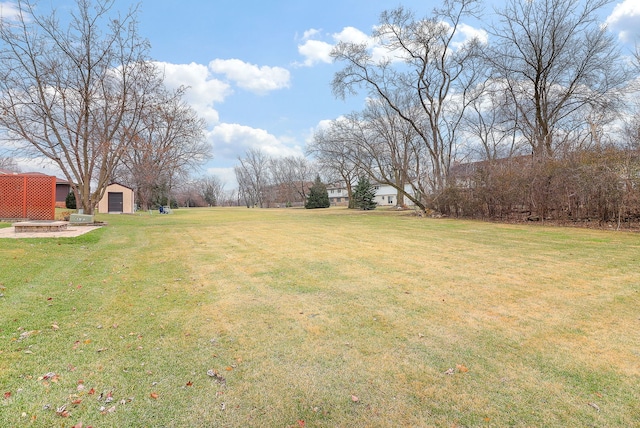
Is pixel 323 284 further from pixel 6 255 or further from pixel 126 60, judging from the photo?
pixel 126 60

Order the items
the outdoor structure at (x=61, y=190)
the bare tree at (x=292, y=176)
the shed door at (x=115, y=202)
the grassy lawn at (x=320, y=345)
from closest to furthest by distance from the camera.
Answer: the grassy lawn at (x=320, y=345)
the shed door at (x=115, y=202)
the outdoor structure at (x=61, y=190)
the bare tree at (x=292, y=176)

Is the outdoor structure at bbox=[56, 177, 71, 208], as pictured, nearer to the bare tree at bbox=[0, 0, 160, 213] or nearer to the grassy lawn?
the bare tree at bbox=[0, 0, 160, 213]

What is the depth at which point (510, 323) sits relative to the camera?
10.8 ft

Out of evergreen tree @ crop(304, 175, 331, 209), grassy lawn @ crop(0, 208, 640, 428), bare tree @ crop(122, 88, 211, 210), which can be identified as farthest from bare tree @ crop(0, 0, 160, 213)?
evergreen tree @ crop(304, 175, 331, 209)

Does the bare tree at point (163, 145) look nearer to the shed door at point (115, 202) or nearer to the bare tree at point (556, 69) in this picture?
the shed door at point (115, 202)

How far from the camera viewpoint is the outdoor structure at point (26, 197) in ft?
44.2

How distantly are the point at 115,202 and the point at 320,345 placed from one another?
3073cm

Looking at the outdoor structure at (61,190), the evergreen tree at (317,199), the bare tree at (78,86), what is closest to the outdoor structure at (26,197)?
the bare tree at (78,86)

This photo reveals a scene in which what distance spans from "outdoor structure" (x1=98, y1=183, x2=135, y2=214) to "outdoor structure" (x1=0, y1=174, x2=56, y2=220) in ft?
47.1

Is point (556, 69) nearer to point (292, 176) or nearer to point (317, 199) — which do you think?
point (317, 199)

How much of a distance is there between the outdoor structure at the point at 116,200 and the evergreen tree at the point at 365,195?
904 inches

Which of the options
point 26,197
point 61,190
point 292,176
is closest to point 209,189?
point 292,176

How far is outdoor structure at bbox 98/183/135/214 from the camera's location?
2738 centimetres

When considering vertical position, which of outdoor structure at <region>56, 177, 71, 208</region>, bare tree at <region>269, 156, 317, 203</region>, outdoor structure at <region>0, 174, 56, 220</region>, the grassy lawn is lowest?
the grassy lawn
